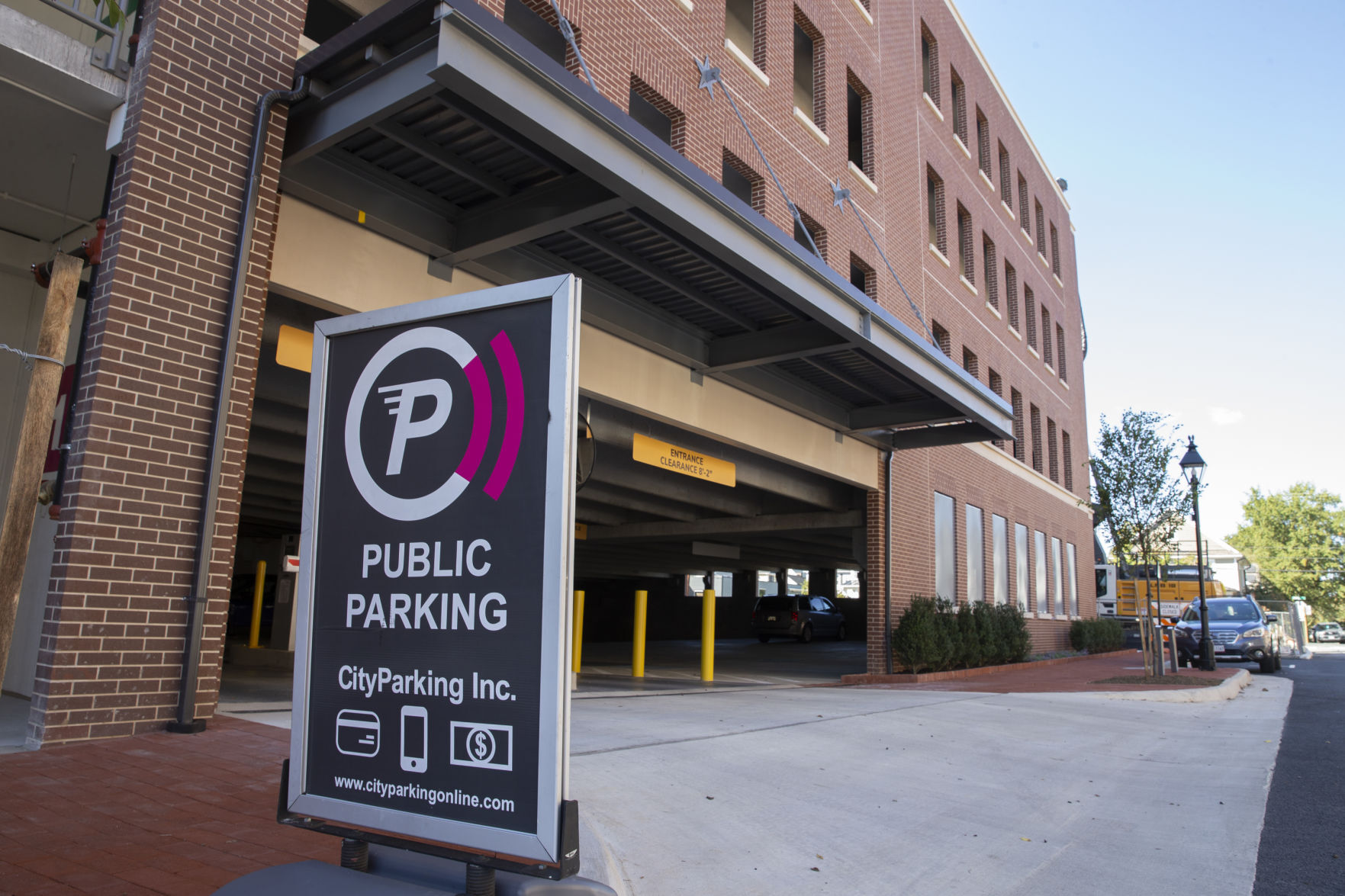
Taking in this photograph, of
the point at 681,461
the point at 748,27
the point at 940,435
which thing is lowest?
the point at 681,461

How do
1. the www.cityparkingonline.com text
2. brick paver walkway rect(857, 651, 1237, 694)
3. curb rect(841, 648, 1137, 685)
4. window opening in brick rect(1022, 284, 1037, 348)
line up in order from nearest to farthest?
the www.cityparkingonline.com text
brick paver walkway rect(857, 651, 1237, 694)
curb rect(841, 648, 1137, 685)
window opening in brick rect(1022, 284, 1037, 348)

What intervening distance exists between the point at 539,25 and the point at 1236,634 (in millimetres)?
19931

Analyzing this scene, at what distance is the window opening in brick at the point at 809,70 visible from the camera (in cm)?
1573

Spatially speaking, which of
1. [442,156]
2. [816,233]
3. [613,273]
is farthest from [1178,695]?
[442,156]

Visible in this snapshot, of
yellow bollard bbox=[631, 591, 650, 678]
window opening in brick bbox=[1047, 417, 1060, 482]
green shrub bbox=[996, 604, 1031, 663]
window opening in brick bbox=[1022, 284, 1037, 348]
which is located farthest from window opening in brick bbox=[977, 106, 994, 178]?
yellow bollard bbox=[631, 591, 650, 678]

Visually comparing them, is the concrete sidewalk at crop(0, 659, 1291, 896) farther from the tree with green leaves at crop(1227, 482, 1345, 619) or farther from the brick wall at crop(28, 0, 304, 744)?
the tree with green leaves at crop(1227, 482, 1345, 619)

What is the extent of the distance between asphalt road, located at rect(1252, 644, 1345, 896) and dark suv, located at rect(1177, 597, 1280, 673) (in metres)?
8.99

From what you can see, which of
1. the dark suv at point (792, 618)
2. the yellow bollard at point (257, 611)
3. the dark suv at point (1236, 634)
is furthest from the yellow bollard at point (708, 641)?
the dark suv at point (792, 618)

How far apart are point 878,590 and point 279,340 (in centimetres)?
1158

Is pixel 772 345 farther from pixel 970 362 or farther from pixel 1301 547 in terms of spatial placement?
pixel 1301 547

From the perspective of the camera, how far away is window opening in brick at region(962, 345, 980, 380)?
2081cm

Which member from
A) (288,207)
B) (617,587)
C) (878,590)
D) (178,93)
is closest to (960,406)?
(878,590)

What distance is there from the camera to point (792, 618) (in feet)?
104

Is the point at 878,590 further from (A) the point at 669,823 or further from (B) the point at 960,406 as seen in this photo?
(A) the point at 669,823
